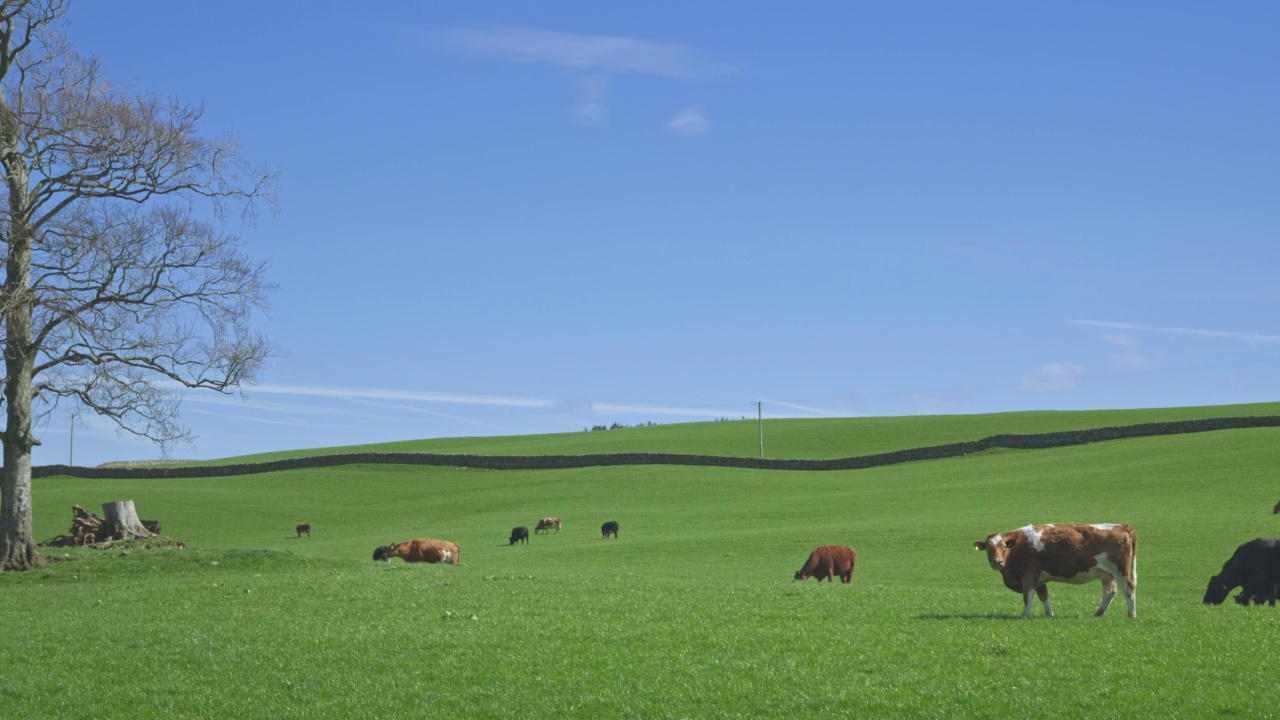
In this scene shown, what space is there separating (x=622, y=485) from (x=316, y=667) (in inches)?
2047

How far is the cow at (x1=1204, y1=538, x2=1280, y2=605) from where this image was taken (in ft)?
64.4

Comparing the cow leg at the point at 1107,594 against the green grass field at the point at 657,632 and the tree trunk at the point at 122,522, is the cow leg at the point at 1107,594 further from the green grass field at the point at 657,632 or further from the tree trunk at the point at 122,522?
the tree trunk at the point at 122,522

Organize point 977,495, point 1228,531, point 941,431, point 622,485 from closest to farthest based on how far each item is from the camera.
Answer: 1. point 1228,531
2. point 977,495
3. point 622,485
4. point 941,431

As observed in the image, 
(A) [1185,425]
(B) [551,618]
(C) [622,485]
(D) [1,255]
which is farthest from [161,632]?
(A) [1185,425]

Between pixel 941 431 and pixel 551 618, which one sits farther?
pixel 941 431

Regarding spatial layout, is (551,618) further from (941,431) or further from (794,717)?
(941,431)

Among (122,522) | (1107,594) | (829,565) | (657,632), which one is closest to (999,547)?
(1107,594)

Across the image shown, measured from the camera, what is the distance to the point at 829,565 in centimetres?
2766

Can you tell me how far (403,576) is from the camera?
25.8m

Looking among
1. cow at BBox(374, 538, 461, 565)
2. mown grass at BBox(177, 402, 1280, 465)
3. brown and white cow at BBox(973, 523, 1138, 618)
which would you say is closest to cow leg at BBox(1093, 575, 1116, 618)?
brown and white cow at BBox(973, 523, 1138, 618)

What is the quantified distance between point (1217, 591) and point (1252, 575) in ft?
2.23

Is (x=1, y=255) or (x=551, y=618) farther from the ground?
(x=1, y=255)

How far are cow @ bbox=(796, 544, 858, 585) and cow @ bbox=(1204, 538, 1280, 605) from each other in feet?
30.1

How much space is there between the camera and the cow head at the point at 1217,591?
20141mm
